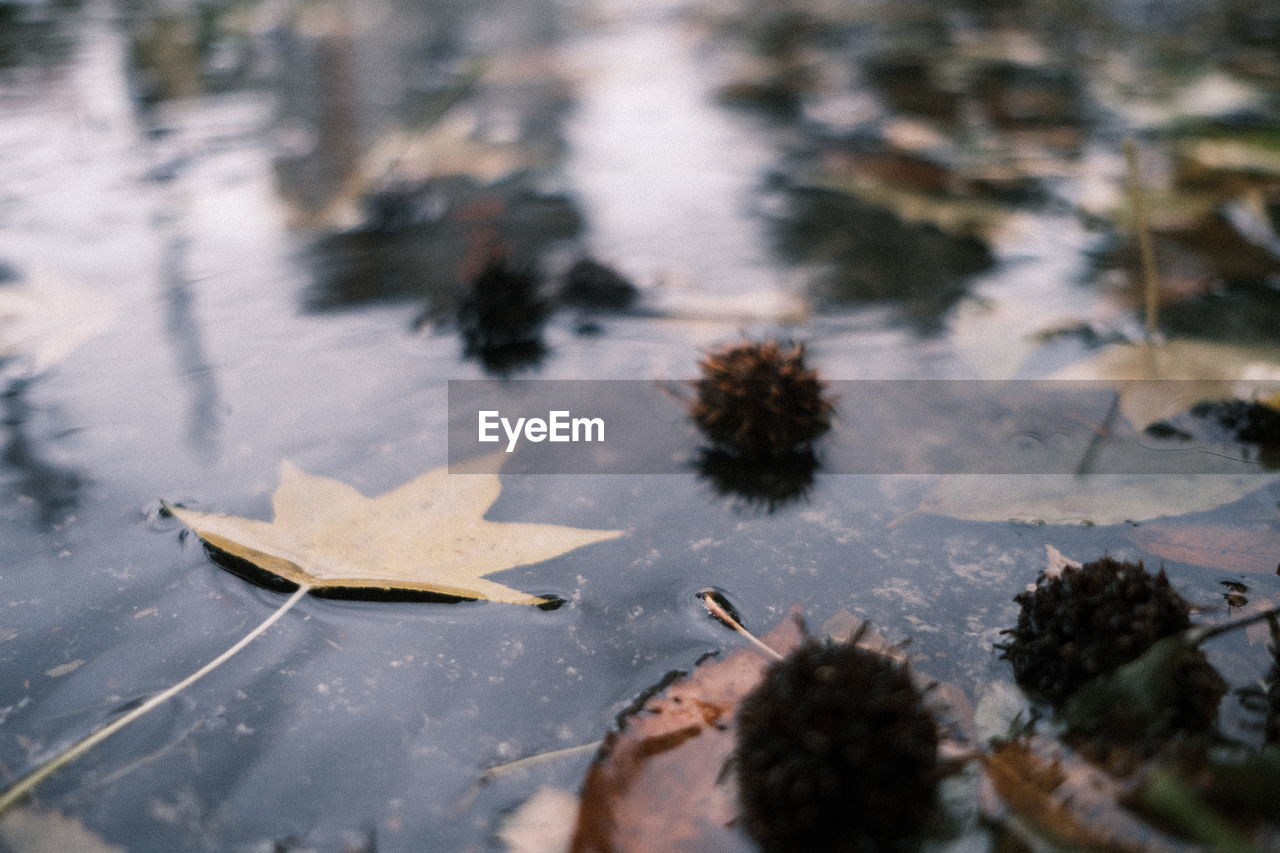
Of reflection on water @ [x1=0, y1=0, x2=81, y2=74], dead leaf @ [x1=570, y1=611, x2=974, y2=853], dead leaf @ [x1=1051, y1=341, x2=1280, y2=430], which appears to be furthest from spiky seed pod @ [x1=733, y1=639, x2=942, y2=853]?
reflection on water @ [x1=0, y1=0, x2=81, y2=74]

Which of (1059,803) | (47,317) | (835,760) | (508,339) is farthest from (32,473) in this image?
(1059,803)

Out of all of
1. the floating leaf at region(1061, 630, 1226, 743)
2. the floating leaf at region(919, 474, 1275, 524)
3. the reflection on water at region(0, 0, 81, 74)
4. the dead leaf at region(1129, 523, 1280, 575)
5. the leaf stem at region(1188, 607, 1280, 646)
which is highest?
the reflection on water at region(0, 0, 81, 74)

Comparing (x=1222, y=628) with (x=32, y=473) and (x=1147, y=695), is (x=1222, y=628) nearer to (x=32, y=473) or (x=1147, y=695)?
(x=1147, y=695)

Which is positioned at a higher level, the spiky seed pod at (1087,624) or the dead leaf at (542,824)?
the spiky seed pod at (1087,624)

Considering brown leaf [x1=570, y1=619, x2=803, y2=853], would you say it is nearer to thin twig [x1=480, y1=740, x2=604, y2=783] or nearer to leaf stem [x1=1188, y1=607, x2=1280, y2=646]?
thin twig [x1=480, y1=740, x2=604, y2=783]

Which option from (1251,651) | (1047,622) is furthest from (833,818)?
(1251,651)

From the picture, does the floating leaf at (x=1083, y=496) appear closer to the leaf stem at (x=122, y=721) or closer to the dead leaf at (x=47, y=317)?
the leaf stem at (x=122, y=721)

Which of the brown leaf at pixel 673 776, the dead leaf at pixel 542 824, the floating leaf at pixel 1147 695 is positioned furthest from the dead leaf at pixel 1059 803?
the dead leaf at pixel 542 824
